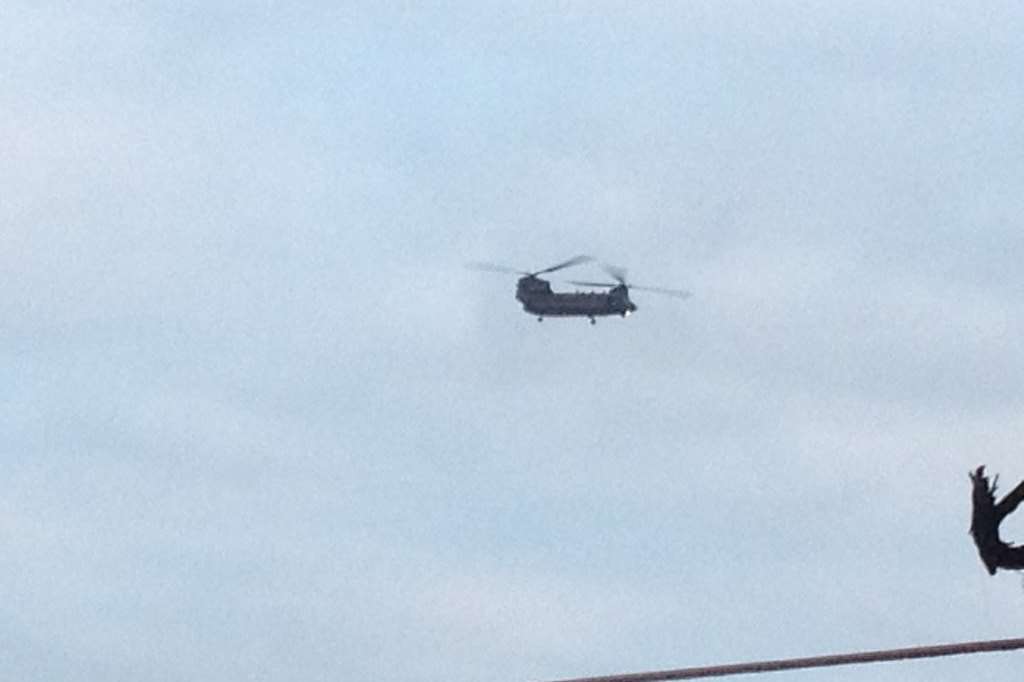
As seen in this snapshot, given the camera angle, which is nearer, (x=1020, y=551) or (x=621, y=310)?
(x=1020, y=551)

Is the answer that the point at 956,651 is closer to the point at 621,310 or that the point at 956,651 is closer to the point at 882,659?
the point at 882,659

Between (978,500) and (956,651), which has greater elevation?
(978,500)

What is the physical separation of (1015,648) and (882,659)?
1048 millimetres

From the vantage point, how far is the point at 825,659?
20641 millimetres

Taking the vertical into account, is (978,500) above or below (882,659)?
above

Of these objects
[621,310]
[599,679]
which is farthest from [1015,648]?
[621,310]

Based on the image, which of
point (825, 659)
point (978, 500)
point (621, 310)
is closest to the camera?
point (825, 659)

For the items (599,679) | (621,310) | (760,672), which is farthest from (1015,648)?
(621,310)

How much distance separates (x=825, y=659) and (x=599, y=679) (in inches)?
79.5

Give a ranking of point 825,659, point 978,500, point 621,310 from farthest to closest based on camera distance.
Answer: point 621,310 < point 978,500 < point 825,659

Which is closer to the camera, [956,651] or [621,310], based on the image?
[956,651]

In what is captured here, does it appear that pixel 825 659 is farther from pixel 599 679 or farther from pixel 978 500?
pixel 978 500

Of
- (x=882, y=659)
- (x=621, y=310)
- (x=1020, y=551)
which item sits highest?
(x=621, y=310)

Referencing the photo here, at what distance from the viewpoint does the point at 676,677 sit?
21.4 meters
